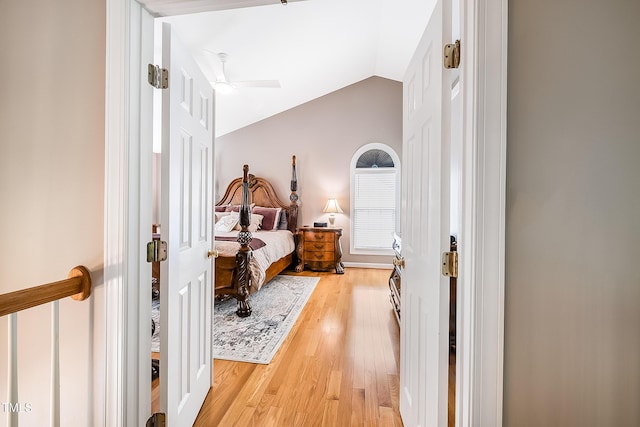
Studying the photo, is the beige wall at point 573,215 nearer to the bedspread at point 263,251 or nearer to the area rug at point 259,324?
the area rug at point 259,324

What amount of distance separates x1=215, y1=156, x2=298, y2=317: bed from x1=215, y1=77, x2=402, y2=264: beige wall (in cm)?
26

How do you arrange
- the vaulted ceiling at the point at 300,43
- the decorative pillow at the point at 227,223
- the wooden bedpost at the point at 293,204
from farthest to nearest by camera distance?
the wooden bedpost at the point at 293,204 < the decorative pillow at the point at 227,223 < the vaulted ceiling at the point at 300,43

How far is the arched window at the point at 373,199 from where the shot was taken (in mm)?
5320

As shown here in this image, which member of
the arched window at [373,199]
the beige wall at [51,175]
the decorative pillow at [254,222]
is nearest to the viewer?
the beige wall at [51,175]

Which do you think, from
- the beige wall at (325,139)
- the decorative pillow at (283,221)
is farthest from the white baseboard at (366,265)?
the decorative pillow at (283,221)

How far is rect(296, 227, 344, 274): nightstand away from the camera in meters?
4.97

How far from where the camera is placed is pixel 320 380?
189cm

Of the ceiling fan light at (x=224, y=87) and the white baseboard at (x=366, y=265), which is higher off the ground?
the ceiling fan light at (x=224, y=87)

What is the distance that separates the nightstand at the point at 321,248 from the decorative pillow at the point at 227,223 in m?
1.17

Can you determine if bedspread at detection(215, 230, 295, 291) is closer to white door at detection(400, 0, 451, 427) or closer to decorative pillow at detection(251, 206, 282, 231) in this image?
decorative pillow at detection(251, 206, 282, 231)

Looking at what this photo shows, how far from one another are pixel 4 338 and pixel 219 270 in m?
1.89

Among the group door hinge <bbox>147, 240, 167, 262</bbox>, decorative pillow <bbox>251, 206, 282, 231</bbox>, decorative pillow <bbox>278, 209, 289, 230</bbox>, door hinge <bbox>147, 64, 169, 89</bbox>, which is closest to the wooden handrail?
door hinge <bbox>147, 240, 167, 262</bbox>

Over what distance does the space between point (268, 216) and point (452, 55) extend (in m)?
4.59

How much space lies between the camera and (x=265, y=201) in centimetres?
561
